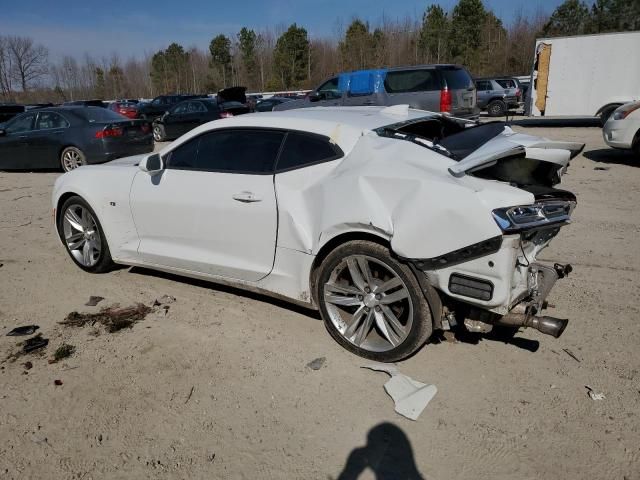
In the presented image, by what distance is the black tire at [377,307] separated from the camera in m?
2.90

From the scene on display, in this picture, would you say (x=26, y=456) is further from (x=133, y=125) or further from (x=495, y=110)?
(x=495, y=110)

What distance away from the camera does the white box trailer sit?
15.2 meters

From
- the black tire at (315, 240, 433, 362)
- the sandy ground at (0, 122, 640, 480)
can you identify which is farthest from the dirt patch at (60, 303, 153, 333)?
the black tire at (315, 240, 433, 362)

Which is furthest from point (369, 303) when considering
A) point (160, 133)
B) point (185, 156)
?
point (160, 133)

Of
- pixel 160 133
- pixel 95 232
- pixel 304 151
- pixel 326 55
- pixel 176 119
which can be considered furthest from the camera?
pixel 326 55

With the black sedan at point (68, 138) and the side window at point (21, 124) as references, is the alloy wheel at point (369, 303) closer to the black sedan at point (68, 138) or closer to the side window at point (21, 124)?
the black sedan at point (68, 138)

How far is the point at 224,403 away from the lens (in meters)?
2.87

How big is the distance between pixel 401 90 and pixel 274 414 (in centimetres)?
1133

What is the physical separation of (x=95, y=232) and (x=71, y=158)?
7.07m

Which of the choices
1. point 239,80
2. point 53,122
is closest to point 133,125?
point 53,122

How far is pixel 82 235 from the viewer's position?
483 centimetres

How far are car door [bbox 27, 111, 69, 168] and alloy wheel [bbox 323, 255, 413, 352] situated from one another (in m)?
9.75

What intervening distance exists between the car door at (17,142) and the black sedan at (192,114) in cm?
607

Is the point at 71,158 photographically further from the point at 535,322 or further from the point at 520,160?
the point at 535,322
